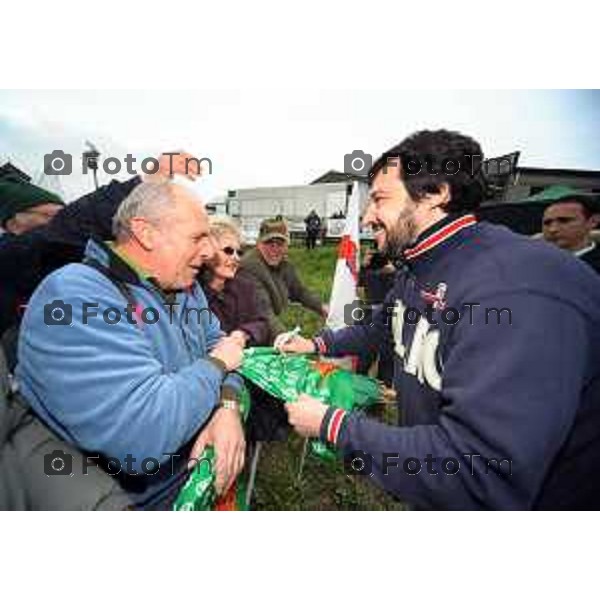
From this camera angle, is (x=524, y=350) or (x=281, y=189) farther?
(x=281, y=189)

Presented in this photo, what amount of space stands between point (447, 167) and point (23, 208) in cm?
311

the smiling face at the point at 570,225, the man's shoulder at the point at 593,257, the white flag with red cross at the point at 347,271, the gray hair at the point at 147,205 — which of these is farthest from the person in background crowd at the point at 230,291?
the man's shoulder at the point at 593,257

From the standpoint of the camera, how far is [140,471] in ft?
6.48

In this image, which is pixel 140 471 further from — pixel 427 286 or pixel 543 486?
pixel 543 486

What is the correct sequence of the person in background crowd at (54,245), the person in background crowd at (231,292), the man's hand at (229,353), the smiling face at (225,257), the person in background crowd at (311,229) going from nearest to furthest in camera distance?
the man's hand at (229,353) → the person in background crowd at (54,245) → the person in background crowd at (231,292) → the smiling face at (225,257) → the person in background crowd at (311,229)

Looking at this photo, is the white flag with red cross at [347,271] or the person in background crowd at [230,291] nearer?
the person in background crowd at [230,291]

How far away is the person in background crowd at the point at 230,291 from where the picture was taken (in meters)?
3.68

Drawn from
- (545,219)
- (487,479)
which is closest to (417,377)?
(487,479)

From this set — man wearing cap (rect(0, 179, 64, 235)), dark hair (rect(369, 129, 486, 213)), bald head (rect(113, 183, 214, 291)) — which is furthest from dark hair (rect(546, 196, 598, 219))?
man wearing cap (rect(0, 179, 64, 235))

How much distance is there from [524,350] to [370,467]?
67 cm

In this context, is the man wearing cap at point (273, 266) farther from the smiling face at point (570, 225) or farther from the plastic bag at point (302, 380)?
the smiling face at point (570, 225)

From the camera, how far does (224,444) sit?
2.14m

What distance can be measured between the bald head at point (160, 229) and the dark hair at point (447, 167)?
3.25 ft

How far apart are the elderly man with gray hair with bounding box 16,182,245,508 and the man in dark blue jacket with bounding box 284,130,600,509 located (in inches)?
16.4
